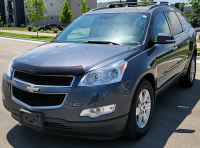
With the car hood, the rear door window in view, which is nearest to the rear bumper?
the car hood

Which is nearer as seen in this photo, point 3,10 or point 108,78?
point 108,78

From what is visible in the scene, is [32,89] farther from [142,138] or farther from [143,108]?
[142,138]

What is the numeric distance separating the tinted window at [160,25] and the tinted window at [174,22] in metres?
0.27

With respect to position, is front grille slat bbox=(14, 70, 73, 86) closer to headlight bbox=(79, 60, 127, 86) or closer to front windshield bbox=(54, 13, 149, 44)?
A: headlight bbox=(79, 60, 127, 86)

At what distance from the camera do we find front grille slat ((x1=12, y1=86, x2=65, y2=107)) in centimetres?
279

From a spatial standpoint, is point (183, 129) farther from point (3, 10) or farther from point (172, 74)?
point (3, 10)

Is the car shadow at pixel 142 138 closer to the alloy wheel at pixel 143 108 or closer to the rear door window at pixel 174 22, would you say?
the alloy wheel at pixel 143 108

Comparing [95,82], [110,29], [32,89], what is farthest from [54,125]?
[110,29]

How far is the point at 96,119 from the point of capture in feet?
9.12

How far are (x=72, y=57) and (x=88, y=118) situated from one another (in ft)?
2.76

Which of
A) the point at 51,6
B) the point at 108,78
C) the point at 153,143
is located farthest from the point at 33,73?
the point at 51,6

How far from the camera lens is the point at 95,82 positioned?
9.23ft

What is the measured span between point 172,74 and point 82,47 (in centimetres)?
192

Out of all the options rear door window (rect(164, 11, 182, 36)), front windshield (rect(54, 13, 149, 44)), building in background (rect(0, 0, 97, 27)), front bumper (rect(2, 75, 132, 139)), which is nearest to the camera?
front bumper (rect(2, 75, 132, 139))
